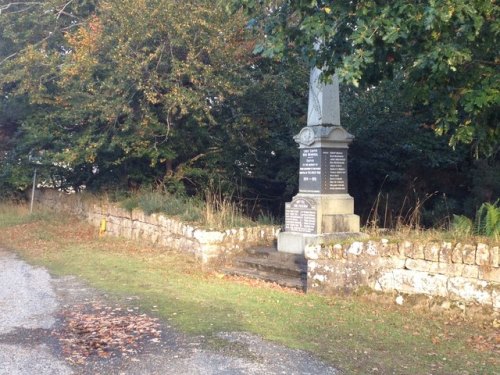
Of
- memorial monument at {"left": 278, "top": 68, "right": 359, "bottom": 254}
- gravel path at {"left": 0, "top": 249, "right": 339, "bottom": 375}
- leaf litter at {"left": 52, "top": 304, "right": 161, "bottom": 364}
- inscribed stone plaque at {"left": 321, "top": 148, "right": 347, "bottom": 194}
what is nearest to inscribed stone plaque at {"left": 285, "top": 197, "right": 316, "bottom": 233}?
memorial monument at {"left": 278, "top": 68, "right": 359, "bottom": 254}

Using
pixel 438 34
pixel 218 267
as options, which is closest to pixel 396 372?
pixel 438 34

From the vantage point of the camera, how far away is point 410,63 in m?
8.62

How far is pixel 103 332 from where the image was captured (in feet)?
24.6

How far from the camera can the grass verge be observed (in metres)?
6.58

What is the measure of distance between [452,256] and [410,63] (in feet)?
8.69

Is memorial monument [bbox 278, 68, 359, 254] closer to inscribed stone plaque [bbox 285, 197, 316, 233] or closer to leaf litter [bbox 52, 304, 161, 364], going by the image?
inscribed stone plaque [bbox 285, 197, 316, 233]

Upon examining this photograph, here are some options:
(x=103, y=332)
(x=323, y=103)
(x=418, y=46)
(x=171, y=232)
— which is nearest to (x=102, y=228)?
(x=171, y=232)

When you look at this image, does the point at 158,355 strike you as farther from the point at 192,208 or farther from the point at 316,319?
the point at 192,208

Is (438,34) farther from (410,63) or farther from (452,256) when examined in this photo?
(452,256)

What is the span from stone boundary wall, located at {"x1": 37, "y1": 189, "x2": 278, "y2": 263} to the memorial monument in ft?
3.35

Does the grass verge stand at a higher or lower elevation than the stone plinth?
lower

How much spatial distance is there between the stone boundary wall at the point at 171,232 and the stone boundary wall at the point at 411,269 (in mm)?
3376

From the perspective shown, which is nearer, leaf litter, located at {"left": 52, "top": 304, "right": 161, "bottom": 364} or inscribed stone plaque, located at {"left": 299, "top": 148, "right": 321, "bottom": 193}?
leaf litter, located at {"left": 52, "top": 304, "right": 161, "bottom": 364}

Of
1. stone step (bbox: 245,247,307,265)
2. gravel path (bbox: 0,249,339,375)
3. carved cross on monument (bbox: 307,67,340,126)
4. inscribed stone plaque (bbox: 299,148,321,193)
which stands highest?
carved cross on monument (bbox: 307,67,340,126)
